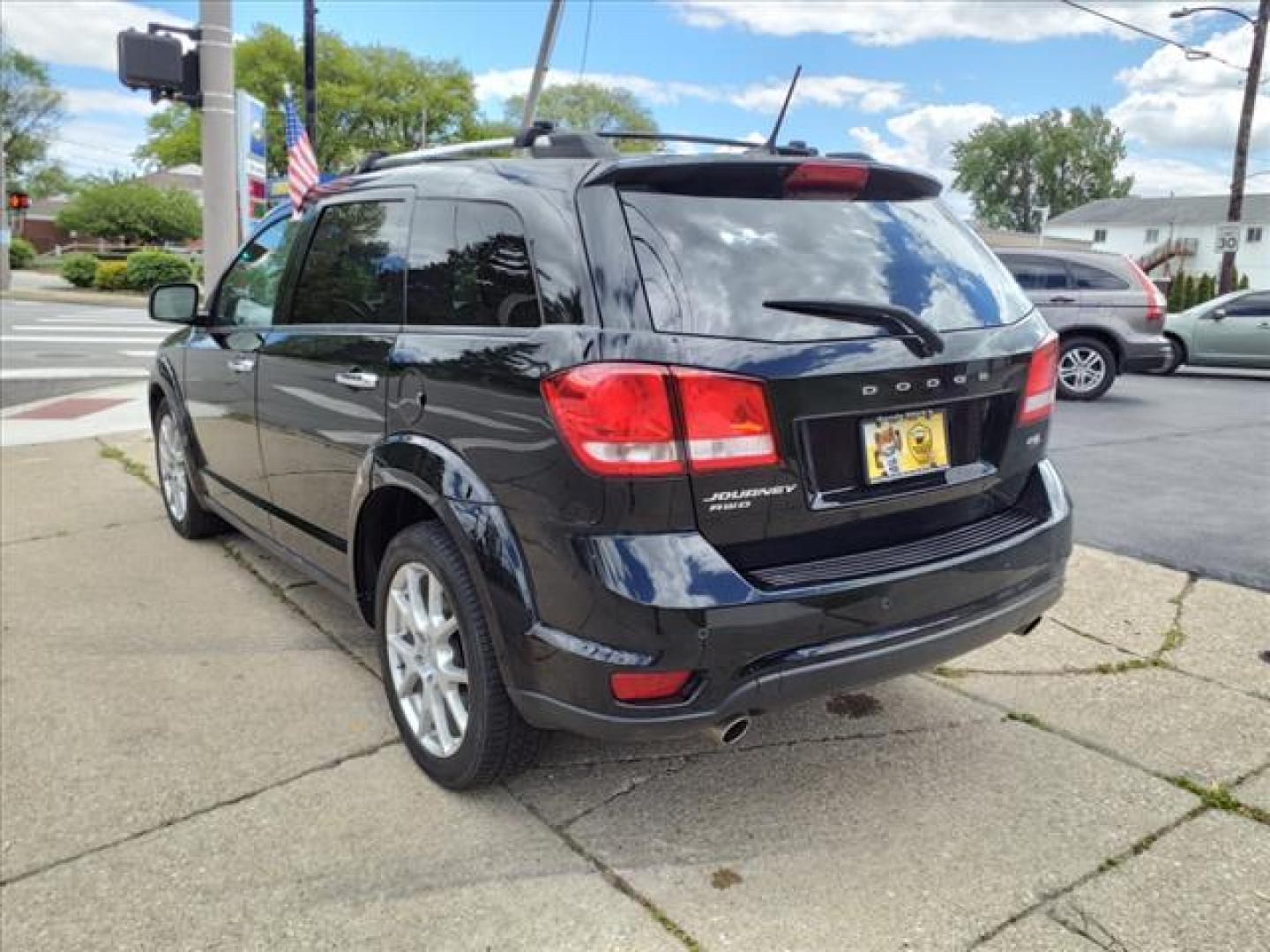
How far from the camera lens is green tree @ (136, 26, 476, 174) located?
168 feet

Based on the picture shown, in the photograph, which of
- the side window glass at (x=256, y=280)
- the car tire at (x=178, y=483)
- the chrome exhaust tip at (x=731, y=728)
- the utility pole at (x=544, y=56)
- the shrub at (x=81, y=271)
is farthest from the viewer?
the shrub at (x=81, y=271)

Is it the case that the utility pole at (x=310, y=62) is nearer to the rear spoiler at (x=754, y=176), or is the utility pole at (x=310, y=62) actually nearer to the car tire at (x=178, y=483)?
the car tire at (x=178, y=483)

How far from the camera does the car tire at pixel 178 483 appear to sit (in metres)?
5.01

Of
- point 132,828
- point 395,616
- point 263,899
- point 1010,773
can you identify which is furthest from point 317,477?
point 1010,773

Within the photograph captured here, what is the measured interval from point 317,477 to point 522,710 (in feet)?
4.69

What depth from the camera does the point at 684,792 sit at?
9.34ft

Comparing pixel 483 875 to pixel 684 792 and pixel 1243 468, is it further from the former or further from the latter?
pixel 1243 468

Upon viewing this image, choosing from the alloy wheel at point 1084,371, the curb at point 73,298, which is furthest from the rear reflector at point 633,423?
the curb at point 73,298

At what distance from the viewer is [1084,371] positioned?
11.6m

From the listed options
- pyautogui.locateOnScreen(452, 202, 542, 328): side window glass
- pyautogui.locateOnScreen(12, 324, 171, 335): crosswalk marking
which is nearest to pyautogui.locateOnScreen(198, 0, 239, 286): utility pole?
pyautogui.locateOnScreen(452, 202, 542, 328): side window glass

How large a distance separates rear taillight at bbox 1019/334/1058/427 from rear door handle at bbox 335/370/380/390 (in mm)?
1919

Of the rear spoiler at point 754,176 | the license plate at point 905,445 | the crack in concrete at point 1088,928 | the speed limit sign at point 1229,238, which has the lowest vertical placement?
the crack in concrete at point 1088,928

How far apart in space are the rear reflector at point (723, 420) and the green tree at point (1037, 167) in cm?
9468

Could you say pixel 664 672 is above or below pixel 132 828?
above
